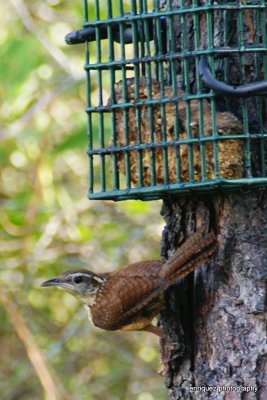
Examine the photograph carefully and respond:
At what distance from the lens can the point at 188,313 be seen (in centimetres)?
437

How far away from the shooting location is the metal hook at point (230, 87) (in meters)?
3.75

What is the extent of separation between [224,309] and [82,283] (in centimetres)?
82

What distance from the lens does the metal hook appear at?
3.75 metres

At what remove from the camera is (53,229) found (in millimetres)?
8469

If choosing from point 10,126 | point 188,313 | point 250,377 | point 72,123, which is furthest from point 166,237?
point 72,123

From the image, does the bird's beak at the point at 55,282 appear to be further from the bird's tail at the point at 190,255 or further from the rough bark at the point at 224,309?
the bird's tail at the point at 190,255

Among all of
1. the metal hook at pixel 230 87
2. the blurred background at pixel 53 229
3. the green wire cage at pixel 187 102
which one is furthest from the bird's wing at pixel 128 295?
the blurred background at pixel 53 229

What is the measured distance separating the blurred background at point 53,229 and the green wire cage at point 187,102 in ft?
9.10

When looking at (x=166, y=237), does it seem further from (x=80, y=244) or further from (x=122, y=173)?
(x=80, y=244)

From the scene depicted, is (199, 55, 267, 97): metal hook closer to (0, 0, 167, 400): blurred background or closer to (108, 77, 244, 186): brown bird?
(108, 77, 244, 186): brown bird

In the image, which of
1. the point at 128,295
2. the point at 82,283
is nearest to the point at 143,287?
the point at 128,295

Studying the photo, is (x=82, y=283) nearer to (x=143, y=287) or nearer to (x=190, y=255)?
(x=143, y=287)

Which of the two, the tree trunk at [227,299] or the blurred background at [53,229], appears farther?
the blurred background at [53,229]

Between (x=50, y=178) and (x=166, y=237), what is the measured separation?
405cm
